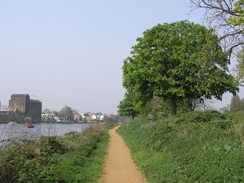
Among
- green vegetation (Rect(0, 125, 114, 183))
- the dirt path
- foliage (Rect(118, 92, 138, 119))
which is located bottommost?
the dirt path

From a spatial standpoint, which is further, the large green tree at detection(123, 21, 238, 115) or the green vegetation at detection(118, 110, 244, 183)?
the large green tree at detection(123, 21, 238, 115)

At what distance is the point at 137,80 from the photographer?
21469 mm

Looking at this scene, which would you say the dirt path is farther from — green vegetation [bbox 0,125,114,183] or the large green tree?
the large green tree

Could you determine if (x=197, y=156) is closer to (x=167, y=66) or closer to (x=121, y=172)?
(x=121, y=172)

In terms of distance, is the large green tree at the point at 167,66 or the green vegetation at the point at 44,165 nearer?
the green vegetation at the point at 44,165

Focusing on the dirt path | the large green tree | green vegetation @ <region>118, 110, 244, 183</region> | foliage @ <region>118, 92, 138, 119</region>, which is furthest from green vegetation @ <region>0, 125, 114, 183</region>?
foliage @ <region>118, 92, 138, 119</region>

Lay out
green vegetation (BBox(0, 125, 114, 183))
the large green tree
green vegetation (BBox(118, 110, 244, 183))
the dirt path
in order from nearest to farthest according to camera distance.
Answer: green vegetation (BBox(0, 125, 114, 183)), green vegetation (BBox(118, 110, 244, 183)), the dirt path, the large green tree

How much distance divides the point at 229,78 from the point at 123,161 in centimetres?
1310

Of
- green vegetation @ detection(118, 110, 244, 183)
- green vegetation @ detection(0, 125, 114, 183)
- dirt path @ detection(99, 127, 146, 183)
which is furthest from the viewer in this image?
dirt path @ detection(99, 127, 146, 183)

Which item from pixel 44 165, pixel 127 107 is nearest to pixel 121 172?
pixel 44 165

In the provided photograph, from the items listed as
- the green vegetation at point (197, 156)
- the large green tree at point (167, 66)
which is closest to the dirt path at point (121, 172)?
the green vegetation at point (197, 156)

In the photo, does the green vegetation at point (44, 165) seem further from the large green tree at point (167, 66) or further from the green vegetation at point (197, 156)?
the large green tree at point (167, 66)

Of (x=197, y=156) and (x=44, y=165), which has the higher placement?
(x=197, y=156)

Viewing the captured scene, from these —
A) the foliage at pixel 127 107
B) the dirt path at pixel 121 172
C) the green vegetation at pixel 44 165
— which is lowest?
the dirt path at pixel 121 172
